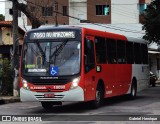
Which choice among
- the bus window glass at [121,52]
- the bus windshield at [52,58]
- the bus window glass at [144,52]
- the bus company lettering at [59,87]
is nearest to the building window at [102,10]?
the bus window glass at [144,52]

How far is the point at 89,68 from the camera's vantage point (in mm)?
16734

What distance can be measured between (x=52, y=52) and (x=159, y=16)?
1267 cm

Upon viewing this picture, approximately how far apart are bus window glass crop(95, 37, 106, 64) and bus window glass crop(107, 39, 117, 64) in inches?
20.6

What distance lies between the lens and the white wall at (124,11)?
64.9 metres

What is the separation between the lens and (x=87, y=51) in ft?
54.8

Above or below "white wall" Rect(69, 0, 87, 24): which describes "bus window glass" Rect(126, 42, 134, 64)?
below

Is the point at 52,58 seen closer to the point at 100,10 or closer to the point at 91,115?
the point at 91,115

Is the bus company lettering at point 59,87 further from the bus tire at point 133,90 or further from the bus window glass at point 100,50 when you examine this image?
the bus tire at point 133,90

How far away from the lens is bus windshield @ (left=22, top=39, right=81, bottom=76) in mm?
16219

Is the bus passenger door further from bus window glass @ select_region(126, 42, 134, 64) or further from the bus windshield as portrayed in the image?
bus window glass @ select_region(126, 42, 134, 64)

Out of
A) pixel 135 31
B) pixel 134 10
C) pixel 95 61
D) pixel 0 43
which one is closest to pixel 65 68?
pixel 95 61

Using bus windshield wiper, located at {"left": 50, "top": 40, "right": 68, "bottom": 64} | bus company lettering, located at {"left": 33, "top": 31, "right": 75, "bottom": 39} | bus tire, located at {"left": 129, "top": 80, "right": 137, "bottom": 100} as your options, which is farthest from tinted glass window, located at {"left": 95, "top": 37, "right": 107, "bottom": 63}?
bus tire, located at {"left": 129, "top": 80, "right": 137, "bottom": 100}

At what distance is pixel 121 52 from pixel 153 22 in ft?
26.3

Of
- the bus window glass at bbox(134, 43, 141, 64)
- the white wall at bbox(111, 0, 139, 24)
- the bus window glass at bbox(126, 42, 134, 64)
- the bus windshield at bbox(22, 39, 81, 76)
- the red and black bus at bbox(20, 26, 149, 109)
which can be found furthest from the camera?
the white wall at bbox(111, 0, 139, 24)
